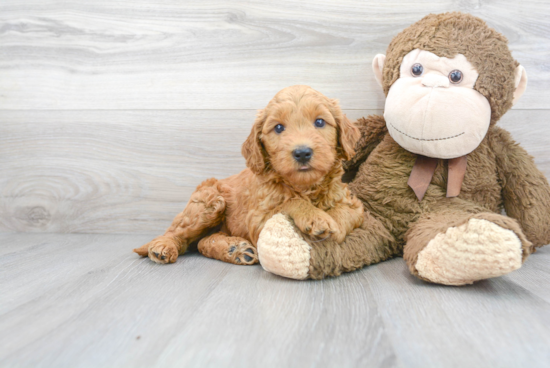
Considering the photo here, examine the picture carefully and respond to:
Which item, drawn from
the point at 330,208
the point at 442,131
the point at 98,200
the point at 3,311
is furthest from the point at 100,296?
the point at 442,131

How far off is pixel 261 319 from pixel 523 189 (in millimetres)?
1100

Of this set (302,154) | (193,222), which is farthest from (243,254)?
(302,154)

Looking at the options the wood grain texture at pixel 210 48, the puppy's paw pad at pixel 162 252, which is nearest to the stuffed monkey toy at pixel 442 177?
the wood grain texture at pixel 210 48

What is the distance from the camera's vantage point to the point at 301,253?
119 centimetres

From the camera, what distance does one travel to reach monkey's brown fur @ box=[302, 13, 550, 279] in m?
1.30

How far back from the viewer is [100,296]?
1144 mm

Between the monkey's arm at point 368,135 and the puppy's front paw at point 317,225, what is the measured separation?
0.48m

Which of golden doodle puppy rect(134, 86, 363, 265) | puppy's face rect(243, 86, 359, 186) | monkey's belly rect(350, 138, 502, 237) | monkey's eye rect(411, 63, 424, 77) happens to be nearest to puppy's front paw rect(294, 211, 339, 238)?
golden doodle puppy rect(134, 86, 363, 265)

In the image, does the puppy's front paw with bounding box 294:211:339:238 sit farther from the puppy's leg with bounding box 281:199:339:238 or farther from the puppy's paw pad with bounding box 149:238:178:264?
the puppy's paw pad with bounding box 149:238:178:264

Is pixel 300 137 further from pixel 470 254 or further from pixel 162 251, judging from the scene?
pixel 162 251

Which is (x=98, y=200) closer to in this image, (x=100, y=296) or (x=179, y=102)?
(x=179, y=102)

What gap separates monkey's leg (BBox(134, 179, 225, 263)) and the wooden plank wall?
37 cm

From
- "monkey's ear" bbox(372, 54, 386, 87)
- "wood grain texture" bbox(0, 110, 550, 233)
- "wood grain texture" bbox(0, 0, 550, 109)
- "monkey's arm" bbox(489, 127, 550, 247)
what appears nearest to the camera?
"monkey's arm" bbox(489, 127, 550, 247)

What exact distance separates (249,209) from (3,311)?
0.77m
